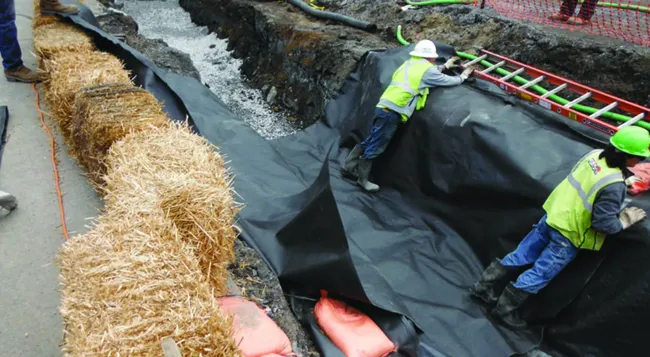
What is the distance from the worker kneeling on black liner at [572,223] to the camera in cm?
321

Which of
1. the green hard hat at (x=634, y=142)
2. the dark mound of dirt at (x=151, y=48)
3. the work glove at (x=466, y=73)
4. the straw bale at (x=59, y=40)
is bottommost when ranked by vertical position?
the dark mound of dirt at (x=151, y=48)

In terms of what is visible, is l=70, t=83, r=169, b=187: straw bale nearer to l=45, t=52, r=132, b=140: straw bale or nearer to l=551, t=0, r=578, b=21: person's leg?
l=45, t=52, r=132, b=140: straw bale

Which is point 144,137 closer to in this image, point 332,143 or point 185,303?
point 185,303

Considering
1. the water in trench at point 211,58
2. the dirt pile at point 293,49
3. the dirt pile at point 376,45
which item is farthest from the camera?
the water in trench at point 211,58

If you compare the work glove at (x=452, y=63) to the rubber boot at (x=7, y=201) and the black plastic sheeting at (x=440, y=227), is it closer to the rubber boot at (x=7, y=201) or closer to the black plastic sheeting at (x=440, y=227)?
the black plastic sheeting at (x=440, y=227)

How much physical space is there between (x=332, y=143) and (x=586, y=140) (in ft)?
10.7

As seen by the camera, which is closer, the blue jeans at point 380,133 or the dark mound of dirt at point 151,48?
the blue jeans at point 380,133

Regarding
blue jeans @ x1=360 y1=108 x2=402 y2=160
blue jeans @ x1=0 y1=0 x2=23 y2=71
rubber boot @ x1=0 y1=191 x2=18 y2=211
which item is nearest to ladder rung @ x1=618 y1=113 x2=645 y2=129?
blue jeans @ x1=360 y1=108 x2=402 y2=160


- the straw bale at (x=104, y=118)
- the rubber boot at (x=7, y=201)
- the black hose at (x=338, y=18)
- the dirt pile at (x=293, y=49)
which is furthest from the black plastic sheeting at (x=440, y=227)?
the black hose at (x=338, y=18)

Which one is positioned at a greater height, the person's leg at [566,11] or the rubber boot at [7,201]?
the person's leg at [566,11]

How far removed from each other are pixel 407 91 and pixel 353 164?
122cm

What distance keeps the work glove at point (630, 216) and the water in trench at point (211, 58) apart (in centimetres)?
569

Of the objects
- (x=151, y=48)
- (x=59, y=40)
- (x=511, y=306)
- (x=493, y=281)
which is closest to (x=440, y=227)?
(x=493, y=281)

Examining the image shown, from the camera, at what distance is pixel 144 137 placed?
411cm
